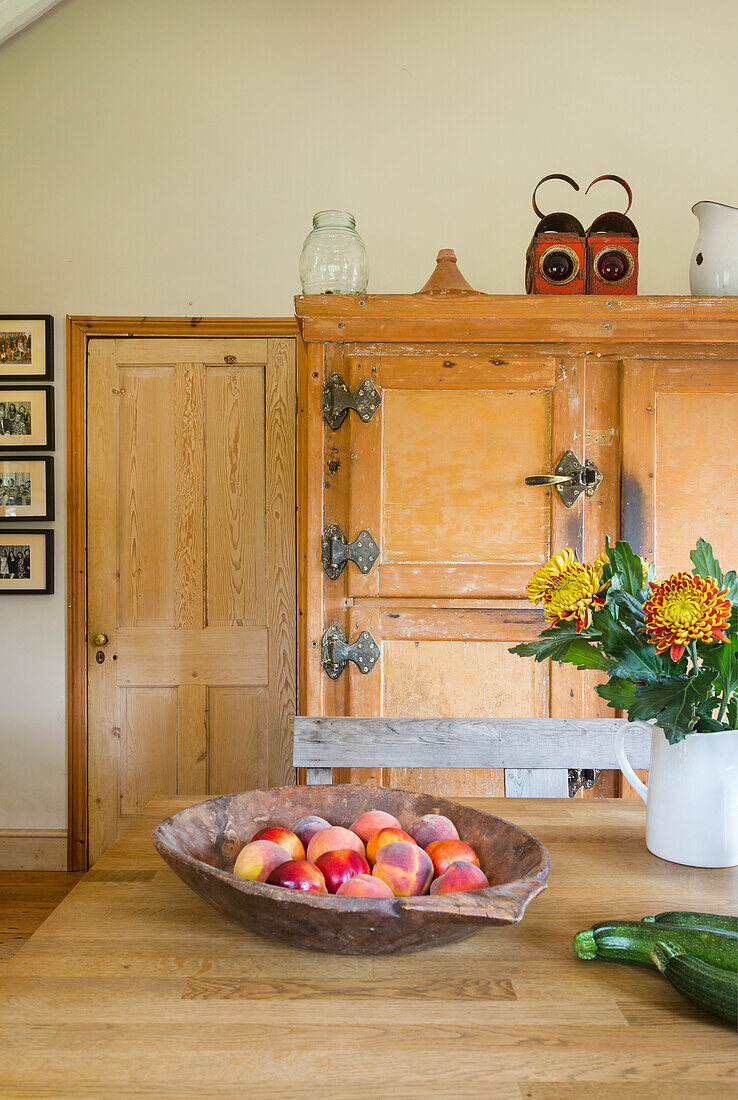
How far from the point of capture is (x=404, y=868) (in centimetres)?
85

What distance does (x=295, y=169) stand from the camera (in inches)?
104

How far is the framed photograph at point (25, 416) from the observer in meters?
2.70

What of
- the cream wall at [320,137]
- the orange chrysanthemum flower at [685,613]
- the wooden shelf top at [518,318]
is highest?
the cream wall at [320,137]

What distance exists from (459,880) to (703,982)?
24cm

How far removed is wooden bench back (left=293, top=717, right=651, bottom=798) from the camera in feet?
4.90

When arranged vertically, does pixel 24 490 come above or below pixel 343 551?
above

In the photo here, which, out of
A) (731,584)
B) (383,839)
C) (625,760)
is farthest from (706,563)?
(383,839)

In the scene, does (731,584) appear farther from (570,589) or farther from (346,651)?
(346,651)

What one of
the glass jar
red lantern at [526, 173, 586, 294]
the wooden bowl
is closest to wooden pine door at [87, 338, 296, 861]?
the glass jar

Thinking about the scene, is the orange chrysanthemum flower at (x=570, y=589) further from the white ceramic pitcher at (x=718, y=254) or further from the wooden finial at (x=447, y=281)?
the white ceramic pitcher at (x=718, y=254)

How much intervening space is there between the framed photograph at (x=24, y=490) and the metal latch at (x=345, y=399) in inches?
48.0

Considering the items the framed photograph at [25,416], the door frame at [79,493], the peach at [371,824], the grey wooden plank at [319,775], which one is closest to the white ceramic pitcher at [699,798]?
the peach at [371,824]

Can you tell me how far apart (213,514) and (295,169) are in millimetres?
1207

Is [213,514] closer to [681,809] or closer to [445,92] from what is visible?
[445,92]
